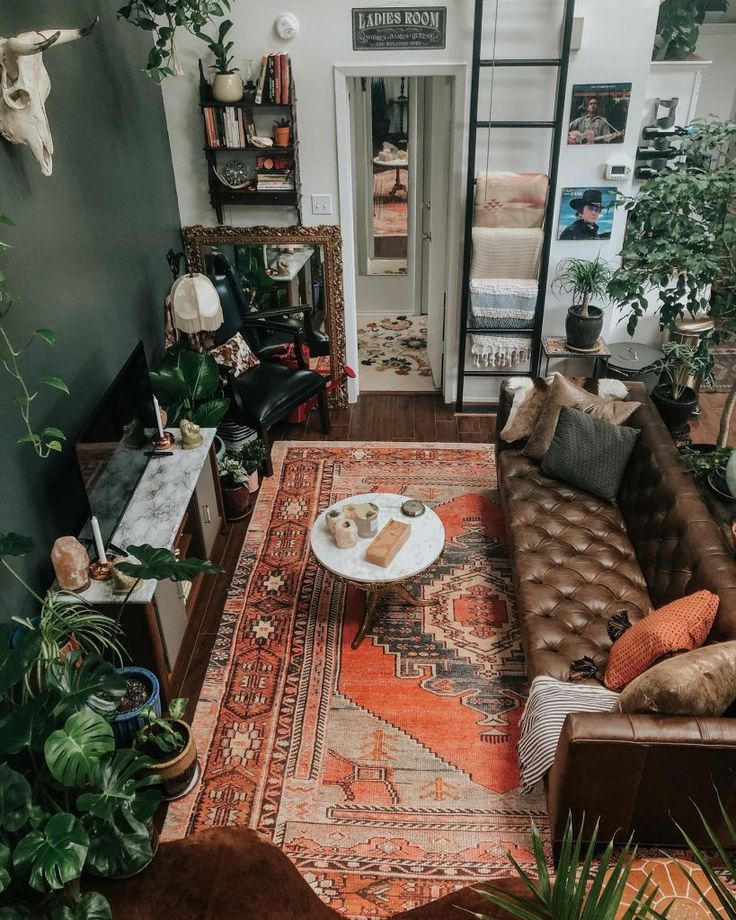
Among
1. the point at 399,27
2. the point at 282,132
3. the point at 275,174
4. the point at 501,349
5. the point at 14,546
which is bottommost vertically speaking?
the point at 501,349

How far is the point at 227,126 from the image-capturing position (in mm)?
4445

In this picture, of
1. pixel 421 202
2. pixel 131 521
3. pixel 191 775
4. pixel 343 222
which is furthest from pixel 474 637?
pixel 421 202

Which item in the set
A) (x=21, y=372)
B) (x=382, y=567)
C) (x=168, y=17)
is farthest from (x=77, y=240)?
(x=382, y=567)

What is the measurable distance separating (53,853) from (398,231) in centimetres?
538

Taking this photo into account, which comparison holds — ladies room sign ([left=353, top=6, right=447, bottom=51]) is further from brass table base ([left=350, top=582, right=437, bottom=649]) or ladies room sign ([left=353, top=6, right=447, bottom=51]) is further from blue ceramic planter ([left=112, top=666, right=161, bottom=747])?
blue ceramic planter ([left=112, top=666, right=161, bottom=747])

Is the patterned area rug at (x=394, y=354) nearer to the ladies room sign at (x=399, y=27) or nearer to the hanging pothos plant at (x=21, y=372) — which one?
the ladies room sign at (x=399, y=27)

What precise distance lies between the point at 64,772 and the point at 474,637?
189cm

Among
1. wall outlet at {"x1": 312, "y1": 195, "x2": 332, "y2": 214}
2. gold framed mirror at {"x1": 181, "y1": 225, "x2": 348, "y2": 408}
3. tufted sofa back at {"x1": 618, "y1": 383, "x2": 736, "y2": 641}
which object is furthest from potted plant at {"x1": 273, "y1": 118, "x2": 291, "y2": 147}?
tufted sofa back at {"x1": 618, "y1": 383, "x2": 736, "y2": 641}

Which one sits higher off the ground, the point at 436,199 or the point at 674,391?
the point at 436,199

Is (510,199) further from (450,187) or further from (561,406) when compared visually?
(561,406)

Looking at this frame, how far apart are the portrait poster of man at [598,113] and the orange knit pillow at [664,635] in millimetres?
2956

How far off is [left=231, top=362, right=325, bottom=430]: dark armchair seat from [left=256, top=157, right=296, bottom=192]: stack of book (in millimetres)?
1042

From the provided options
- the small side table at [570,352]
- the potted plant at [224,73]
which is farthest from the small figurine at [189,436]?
the small side table at [570,352]

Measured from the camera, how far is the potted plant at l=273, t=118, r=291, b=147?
446 centimetres
